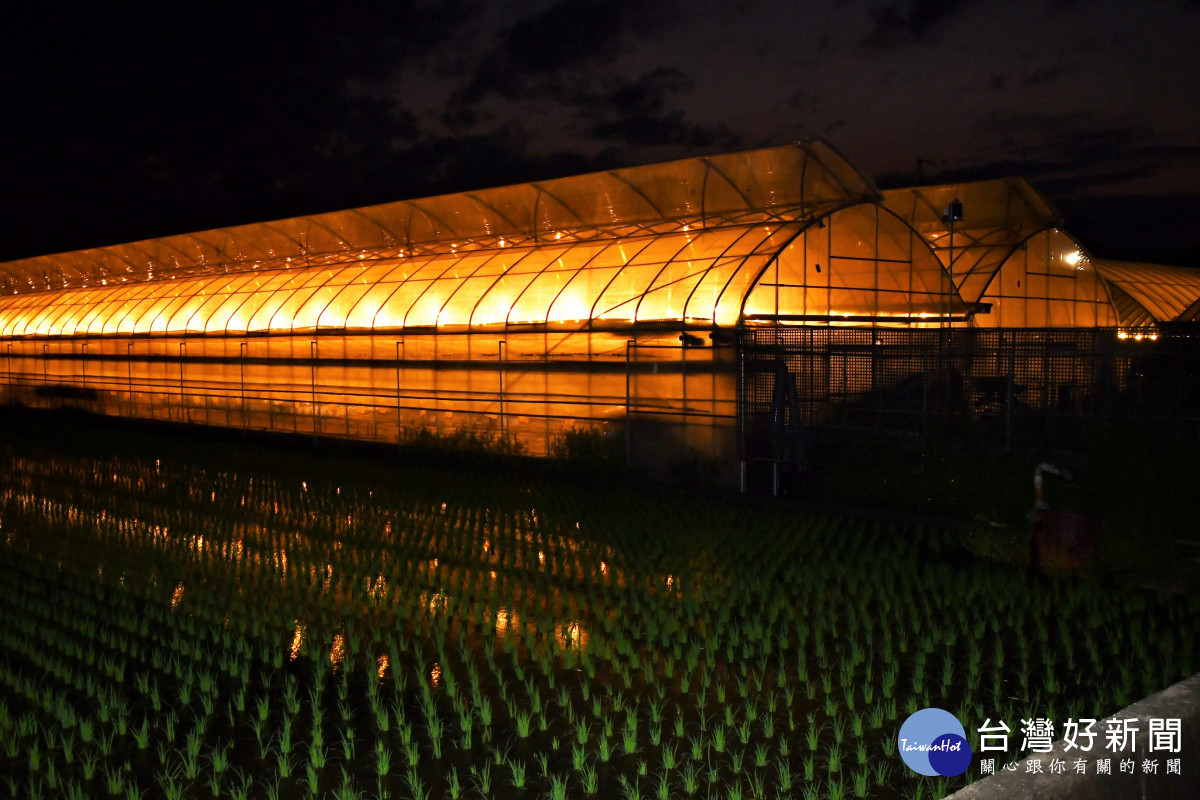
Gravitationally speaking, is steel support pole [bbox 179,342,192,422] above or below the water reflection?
above

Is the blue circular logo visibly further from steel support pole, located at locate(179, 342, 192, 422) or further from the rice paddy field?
steel support pole, located at locate(179, 342, 192, 422)

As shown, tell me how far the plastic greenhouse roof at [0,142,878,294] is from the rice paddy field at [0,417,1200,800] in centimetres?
746

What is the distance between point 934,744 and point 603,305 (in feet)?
41.1

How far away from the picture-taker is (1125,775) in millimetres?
3707

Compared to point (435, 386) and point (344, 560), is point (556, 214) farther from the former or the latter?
point (344, 560)

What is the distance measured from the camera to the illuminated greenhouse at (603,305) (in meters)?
15.5

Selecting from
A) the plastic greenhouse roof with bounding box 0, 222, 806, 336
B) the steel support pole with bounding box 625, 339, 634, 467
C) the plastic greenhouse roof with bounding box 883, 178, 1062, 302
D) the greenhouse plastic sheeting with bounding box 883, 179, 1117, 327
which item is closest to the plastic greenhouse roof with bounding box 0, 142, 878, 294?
the plastic greenhouse roof with bounding box 0, 222, 806, 336

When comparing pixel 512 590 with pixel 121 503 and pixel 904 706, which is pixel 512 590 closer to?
pixel 904 706

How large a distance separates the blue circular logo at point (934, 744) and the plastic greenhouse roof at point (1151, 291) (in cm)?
2347

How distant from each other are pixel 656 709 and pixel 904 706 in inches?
53.4

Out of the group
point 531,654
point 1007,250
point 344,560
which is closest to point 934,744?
point 531,654

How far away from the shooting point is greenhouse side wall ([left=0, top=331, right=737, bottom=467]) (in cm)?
1544

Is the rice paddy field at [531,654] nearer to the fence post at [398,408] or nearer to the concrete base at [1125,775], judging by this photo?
the concrete base at [1125,775]

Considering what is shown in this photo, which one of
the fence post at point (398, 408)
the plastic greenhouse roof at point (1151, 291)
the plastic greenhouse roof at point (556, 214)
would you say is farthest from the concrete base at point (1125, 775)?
the plastic greenhouse roof at point (1151, 291)
